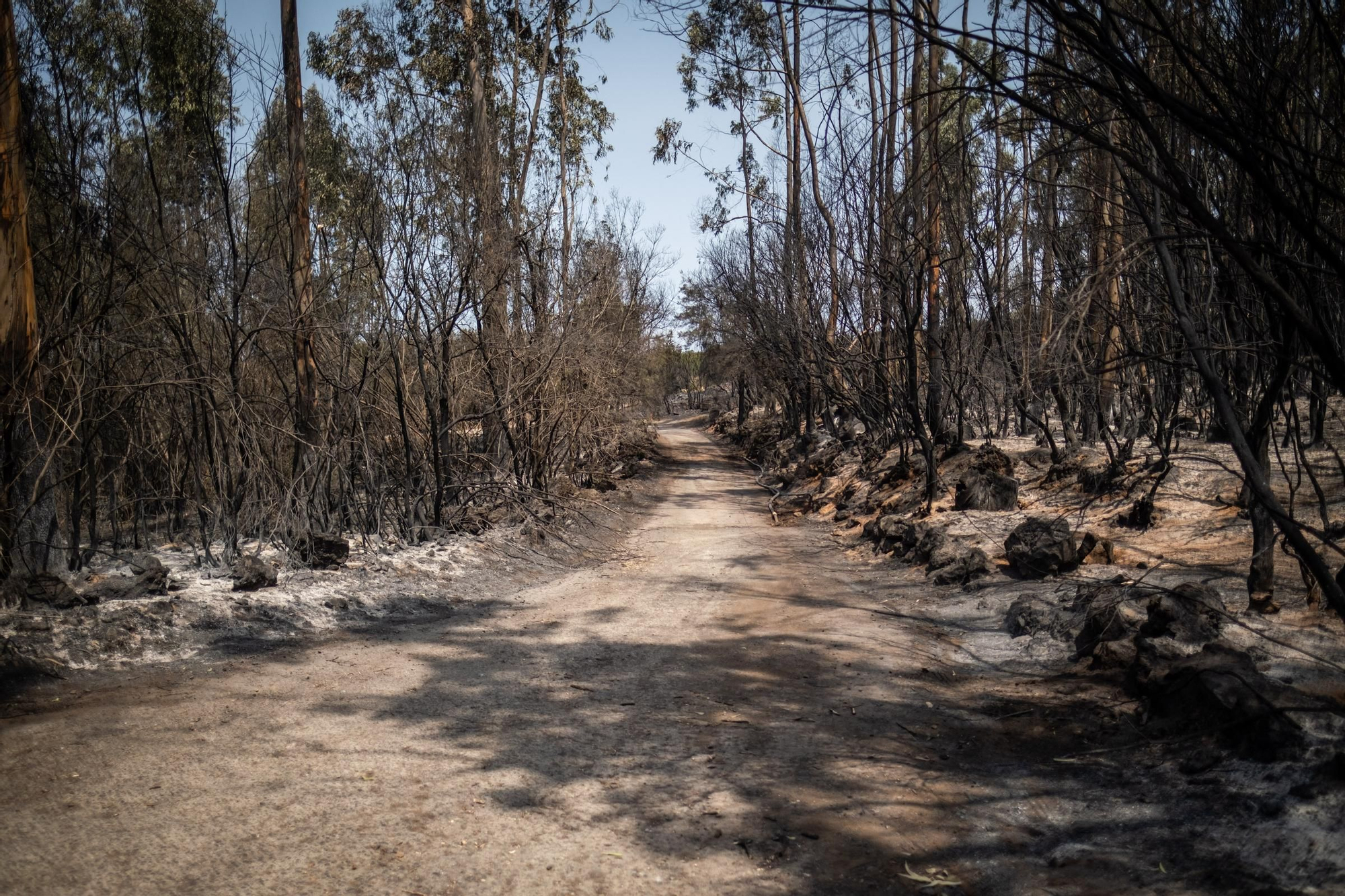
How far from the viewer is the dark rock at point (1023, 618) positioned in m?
6.97

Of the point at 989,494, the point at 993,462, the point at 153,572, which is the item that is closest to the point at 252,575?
the point at 153,572

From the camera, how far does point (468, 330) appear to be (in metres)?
11.9

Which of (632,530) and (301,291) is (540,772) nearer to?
(301,291)

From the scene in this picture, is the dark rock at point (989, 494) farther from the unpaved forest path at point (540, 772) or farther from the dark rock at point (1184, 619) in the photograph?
the dark rock at point (1184, 619)

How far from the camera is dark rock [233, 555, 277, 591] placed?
756 cm

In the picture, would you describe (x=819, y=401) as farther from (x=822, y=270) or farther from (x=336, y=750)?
(x=336, y=750)

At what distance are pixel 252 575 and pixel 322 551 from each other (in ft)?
4.08

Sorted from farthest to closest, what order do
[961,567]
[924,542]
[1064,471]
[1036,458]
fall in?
[1036,458]
[1064,471]
[924,542]
[961,567]

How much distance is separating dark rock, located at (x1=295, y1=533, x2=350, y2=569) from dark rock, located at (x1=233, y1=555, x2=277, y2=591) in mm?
843

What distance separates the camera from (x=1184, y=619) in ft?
18.2

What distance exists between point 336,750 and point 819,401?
69.9ft

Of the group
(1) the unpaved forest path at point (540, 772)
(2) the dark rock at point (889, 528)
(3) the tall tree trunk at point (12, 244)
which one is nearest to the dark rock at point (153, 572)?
(1) the unpaved forest path at point (540, 772)

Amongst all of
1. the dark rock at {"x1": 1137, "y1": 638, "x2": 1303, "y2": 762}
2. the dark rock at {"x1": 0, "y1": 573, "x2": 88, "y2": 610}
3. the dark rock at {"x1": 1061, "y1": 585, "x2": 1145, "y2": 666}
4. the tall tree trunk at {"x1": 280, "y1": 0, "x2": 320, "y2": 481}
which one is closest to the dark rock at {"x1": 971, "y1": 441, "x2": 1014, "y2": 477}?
the dark rock at {"x1": 1061, "y1": 585, "x2": 1145, "y2": 666}

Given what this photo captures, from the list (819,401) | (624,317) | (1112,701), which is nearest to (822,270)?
(624,317)
